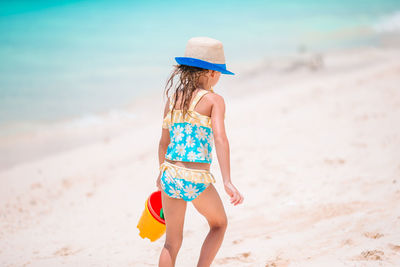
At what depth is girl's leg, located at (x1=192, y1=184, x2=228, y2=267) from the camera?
1.99 m

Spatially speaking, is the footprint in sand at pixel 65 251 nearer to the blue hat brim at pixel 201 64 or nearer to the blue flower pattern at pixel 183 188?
the blue flower pattern at pixel 183 188

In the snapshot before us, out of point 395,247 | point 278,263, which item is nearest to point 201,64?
point 278,263

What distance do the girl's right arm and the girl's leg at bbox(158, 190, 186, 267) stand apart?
0.32 m

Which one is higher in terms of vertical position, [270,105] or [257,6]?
[257,6]

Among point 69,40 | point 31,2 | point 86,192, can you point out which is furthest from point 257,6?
point 86,192

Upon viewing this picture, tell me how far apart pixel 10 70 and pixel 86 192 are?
1510cm

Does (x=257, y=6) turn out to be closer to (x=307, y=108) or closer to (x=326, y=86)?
(x=326, y=86)

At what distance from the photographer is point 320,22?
1123 inches

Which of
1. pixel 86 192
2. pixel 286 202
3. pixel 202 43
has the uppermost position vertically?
pixel 202 43

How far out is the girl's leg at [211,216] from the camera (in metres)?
1.99

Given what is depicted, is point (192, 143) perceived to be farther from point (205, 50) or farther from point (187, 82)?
point (205, 50)

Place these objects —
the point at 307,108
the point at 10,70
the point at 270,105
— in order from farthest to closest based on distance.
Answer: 1. the point at 10,70
2. the point at 270,105
3. the point at 307,108

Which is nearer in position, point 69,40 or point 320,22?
point 69,40

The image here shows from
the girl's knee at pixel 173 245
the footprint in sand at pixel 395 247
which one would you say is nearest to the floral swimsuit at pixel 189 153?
the girl's knee at pixel 173 245
